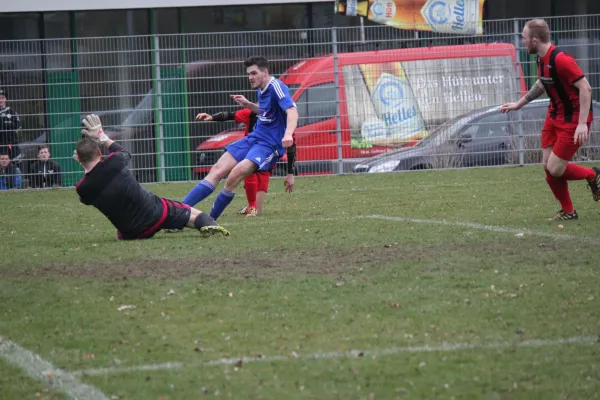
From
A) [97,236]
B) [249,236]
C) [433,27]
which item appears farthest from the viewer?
[433,27]

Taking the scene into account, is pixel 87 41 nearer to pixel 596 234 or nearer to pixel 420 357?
pixel 596 234

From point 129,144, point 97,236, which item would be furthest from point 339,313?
point 129,144

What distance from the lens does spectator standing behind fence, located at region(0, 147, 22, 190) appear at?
19844 mm

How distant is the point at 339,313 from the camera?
621 cm

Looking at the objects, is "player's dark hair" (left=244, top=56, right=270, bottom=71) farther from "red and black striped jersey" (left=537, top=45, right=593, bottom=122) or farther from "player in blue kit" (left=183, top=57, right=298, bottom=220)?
"red and black striped jersey" (left=537, top=45, right=593, bottom=122)

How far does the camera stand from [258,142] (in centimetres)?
1211

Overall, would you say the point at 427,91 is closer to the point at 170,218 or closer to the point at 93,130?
the point at 170,218

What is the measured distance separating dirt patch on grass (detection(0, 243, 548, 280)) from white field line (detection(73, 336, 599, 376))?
94.3 inches

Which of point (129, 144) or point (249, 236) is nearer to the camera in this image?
point (249, 236)

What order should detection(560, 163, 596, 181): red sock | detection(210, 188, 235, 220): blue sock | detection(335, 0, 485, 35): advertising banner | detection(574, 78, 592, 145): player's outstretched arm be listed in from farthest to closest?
detection(335, 0, 485, 35): advertising banner, detection(210, 188, 235, 220): blue sock, detection(560, 163, 596, 181): red sock, detection(574, 78, 592, 145): player's outstretched arm

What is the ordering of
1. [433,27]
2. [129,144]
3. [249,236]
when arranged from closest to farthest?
[249,236] < [129,144] < [433,27]

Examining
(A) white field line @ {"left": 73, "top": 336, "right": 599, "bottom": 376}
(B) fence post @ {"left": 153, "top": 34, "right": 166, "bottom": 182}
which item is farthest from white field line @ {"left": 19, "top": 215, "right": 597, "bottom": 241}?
(B) fence post @ {"left": 153, "top": 34, "right": 166, "bottom": 182}

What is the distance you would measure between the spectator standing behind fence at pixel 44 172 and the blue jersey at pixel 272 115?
28.5 feet

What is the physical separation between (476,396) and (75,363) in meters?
1.92
